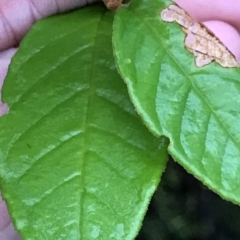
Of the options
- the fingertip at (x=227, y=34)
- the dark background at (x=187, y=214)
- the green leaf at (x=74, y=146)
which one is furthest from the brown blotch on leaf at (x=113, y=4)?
the dark background at (x=187, y=214)

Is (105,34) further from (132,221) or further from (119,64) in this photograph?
(132,221)

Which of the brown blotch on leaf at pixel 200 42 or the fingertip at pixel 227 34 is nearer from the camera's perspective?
the brown blotch on leaf at pixel 200 42

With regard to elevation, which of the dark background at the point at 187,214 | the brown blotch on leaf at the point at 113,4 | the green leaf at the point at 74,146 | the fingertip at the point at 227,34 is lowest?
the dark background at the point at 187,214

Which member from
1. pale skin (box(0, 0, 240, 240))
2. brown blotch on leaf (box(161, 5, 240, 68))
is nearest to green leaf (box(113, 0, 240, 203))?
brown blotch on leaf (box(161, 5, 240, 68))

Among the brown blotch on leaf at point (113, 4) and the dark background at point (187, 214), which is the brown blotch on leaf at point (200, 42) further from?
the dark background at point (187, 214)

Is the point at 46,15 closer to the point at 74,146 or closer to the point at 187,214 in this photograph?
the point at 74,146

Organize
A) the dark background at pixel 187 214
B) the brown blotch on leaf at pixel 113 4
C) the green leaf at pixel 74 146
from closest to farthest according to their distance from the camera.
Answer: the green leaf at pixel 74 146, the brown blotch on leaf at pixel 113 4, the dark background at pixel 187 214

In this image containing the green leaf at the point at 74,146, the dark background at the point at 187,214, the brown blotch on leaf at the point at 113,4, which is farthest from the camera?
the dark background at the point at 187,214
